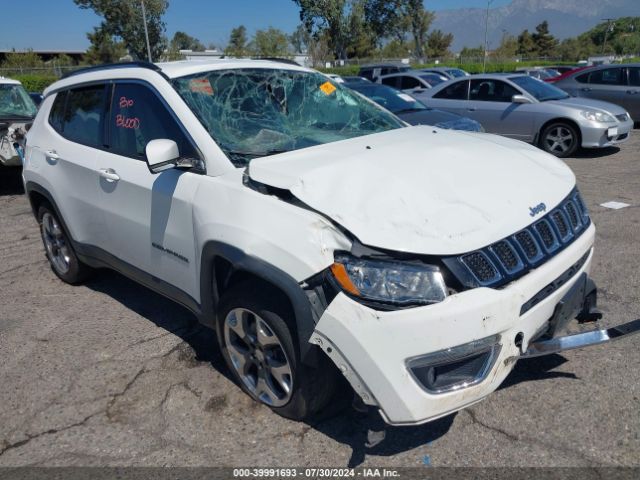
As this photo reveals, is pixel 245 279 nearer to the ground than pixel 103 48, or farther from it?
nearer to the ground

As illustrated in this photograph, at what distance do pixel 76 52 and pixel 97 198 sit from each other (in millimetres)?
74429

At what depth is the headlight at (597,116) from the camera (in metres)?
9.62

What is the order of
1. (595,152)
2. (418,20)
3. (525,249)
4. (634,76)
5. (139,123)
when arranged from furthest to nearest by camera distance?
(418,20)
(634,76)
(595,152)
(139,123)
(525,249)

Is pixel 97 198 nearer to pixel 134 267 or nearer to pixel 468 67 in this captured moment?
pixel 134 267

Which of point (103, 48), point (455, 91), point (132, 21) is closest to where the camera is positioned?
point (455, 91)

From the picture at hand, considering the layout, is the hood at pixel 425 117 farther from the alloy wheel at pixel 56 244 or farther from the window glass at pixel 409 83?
the window glass at pixel 409 83

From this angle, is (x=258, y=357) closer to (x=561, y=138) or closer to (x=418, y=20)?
(x=561, y=138)

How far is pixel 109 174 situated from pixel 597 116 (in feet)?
28.9

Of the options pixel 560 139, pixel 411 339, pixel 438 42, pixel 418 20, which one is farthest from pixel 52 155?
pixel 438 42

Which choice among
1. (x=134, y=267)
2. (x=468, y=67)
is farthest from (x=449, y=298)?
(x=468, y=67)

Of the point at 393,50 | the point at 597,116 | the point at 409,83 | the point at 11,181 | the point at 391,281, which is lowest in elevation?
the point at 11,181

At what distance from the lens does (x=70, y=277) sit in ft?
15.8

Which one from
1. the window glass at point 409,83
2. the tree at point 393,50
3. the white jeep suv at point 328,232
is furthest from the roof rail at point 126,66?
the tree at point 393,50

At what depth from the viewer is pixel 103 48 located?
47094 millimetres
